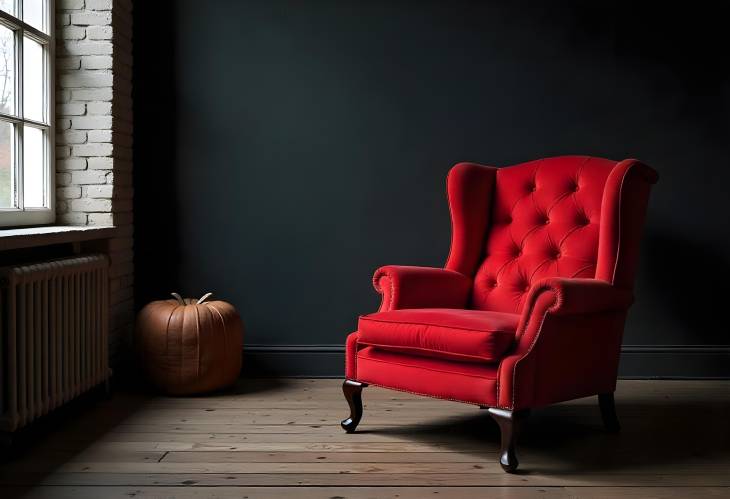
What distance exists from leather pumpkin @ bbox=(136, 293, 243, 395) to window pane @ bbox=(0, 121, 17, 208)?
0.79m

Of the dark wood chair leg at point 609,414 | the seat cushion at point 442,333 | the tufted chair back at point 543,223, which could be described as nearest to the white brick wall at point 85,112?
the seat cushion at point 442,333

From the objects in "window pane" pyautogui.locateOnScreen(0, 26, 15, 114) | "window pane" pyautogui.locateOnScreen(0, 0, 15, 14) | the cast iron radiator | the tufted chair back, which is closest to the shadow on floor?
the tufted chair back

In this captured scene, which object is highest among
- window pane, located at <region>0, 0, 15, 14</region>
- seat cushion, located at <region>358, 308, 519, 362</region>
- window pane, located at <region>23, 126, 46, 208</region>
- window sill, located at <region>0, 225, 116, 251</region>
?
window pane, located at <region>0, 0, 15, 14</region>

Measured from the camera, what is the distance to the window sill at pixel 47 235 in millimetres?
2693

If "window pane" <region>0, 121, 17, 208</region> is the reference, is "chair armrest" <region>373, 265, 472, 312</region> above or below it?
below

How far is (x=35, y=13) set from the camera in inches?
138

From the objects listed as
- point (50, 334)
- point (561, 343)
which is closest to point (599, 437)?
point (561, 343)

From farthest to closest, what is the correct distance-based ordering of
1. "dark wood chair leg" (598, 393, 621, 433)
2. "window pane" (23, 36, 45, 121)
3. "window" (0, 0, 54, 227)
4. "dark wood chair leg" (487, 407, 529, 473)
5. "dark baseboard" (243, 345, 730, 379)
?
1. "dark baseboard" (243, 345, 730, 379)
2. "window pane" (23, 36, 45, 121)
3. "window" (0, 0, 54, 227)
4. "dark wood chair leg" (598, 393, 621, 433)
5. "dark wood chair leg" (487, 407, 529, 473)

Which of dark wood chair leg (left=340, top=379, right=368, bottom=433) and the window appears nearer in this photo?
dark wood chair leg (left=340, top=379, right=368, bottom=433)

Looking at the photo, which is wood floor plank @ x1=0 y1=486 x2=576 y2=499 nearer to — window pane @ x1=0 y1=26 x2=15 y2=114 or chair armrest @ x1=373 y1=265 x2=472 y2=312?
chair armrest @ x1=373 y1=265 x2=472 y2=312

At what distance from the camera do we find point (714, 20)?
4043 millimetres

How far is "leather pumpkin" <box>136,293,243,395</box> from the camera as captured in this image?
3.56m

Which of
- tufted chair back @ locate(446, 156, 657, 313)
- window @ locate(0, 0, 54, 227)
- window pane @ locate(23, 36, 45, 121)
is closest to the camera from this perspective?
tufted chair back @ locate(446, 156, 657, 313)

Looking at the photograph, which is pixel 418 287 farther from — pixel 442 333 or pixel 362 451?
pixel 362 451
